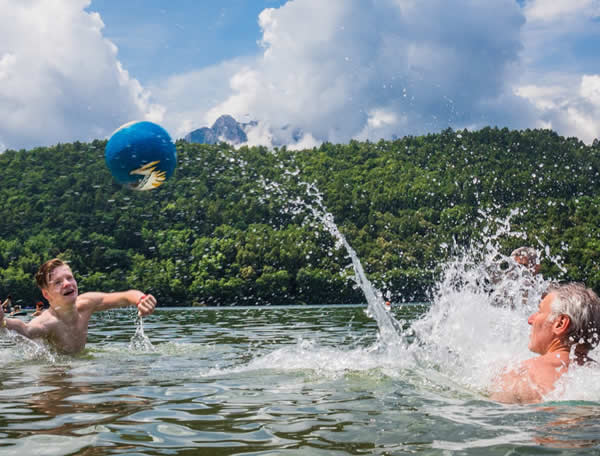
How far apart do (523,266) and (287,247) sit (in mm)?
63057

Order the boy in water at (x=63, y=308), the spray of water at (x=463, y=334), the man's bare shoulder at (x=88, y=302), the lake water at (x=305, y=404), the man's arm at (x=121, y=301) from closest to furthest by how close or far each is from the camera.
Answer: the lake water at (x=305, y=404), the spray of water at (x=463, y=334), the man's arm at (x=121, y=301), the boy in water at (x=63, y=308), the man's bare shoulder at (x=88, y=302)

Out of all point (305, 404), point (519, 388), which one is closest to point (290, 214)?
point (305, 404)

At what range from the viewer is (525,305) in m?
9.37

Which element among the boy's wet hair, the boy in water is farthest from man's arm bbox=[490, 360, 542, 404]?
the boy's wet hair

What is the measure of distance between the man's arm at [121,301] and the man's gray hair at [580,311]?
431 cm

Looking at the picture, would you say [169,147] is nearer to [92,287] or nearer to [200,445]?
[200,445]

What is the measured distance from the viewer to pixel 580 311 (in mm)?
4316

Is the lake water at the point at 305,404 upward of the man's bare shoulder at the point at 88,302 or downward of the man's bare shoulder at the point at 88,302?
downward

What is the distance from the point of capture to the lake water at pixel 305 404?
3670 millimetres

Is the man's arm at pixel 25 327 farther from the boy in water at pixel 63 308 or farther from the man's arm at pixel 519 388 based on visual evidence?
the man's arm at pixel 519 388

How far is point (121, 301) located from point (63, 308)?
3.72 feet

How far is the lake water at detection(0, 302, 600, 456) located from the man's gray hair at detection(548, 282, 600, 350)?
286mm

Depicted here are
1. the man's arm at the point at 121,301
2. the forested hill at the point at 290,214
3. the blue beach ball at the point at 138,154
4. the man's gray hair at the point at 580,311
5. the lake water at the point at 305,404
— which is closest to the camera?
the lake water at the point at 305,404

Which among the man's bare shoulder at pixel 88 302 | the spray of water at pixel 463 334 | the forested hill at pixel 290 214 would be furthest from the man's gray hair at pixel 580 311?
the forested hill at pixel 290 214
